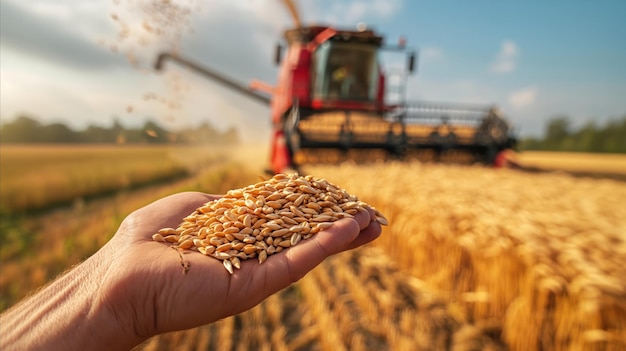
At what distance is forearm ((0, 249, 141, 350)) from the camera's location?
3.92 feet

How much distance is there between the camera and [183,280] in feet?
4.39

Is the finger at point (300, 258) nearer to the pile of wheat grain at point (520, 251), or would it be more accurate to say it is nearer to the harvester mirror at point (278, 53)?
the pile of wheat grain at point (520, 251)

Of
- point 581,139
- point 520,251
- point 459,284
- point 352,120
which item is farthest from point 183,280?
point 581,139

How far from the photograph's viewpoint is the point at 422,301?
3.57 meters

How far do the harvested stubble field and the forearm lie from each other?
0.84 metres

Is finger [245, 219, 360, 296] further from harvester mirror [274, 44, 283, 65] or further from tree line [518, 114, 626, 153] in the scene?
tree line [518, 114, 626, 153]

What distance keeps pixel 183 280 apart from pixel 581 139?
4989cm

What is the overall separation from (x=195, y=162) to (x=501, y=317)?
17401mm

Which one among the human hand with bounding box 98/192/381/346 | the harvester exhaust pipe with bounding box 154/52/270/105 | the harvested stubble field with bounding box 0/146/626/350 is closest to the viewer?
the human hand with bounding box 98/192/381/346

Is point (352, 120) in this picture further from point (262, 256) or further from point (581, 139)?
point (581, 139)

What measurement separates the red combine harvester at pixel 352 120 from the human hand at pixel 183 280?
5.90 m

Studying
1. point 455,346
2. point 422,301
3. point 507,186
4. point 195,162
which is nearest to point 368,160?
point 507,186

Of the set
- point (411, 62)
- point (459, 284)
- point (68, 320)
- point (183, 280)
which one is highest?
point (411, 62)

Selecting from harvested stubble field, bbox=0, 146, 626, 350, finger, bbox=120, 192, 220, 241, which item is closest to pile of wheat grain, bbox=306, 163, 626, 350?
harvested stubble field, bbox=0, 146, 626, 350
